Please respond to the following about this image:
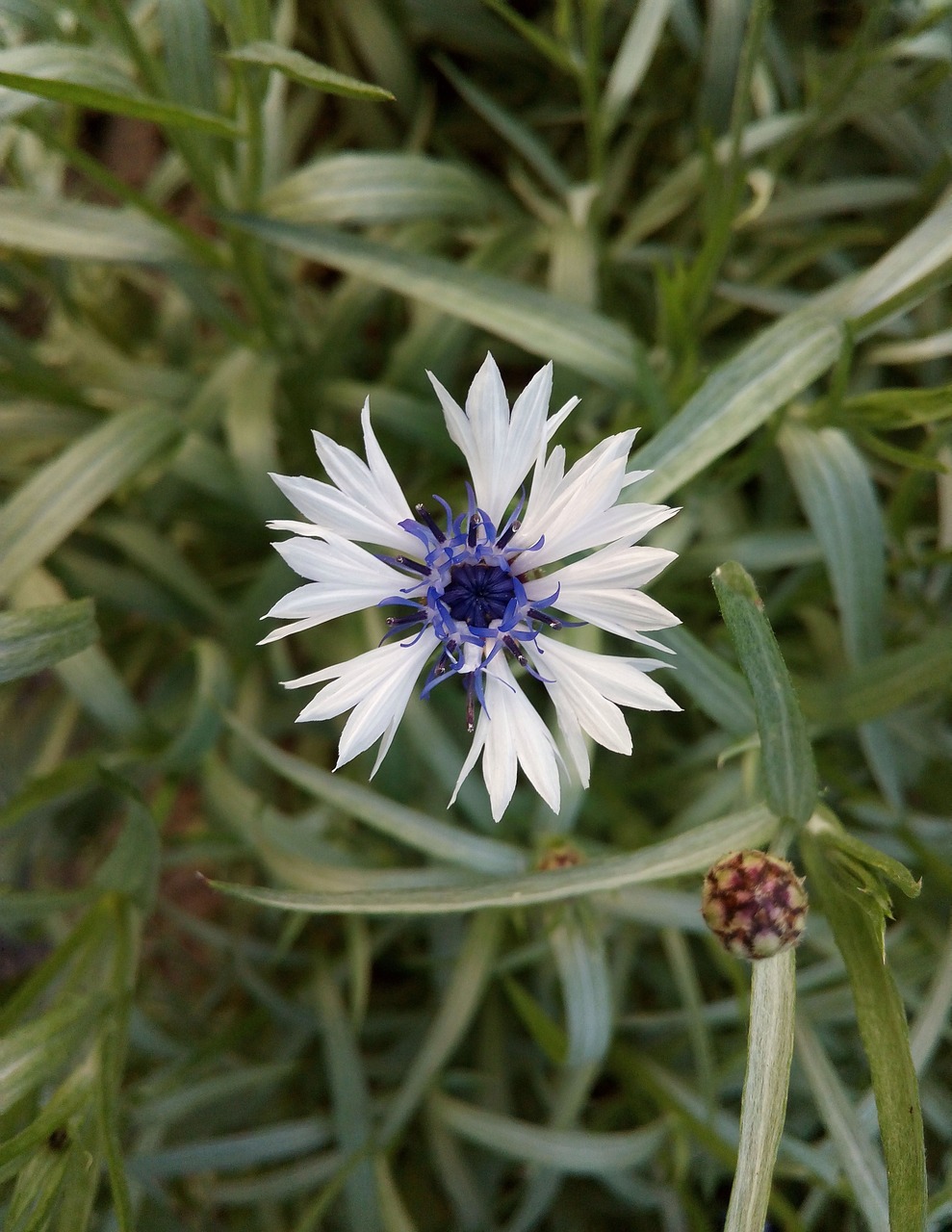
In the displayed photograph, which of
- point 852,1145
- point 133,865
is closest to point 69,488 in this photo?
point 133,865

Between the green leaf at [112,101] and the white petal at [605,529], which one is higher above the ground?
the green leaf at [112,101]

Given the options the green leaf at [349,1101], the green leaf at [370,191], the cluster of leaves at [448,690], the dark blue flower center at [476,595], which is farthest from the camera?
the green leaf at [349,1101]

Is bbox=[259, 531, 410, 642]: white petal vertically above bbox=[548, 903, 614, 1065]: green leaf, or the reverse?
bbox=[259, 531, 410, 642]: white petal

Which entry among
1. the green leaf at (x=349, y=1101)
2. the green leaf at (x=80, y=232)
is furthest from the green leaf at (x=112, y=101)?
the green leaf at (x=349, y=1101)

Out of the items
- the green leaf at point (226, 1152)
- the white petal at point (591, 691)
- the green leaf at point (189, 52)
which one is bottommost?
the green leaf at point (226, 1152)

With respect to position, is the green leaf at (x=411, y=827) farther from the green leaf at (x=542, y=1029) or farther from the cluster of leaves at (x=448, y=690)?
the green leaf at (x=542, y=1029)

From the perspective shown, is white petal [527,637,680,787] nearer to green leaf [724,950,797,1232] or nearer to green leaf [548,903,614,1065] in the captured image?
green leaf [724,950,797,1232]

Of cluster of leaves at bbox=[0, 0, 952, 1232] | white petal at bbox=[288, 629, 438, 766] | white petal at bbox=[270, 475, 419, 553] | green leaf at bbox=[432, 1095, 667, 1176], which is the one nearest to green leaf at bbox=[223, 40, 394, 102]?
cluster of leaves at bbox=[0, 0, 952, 1232]
